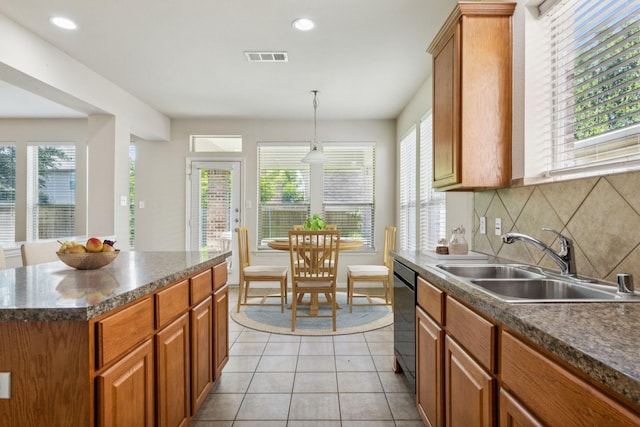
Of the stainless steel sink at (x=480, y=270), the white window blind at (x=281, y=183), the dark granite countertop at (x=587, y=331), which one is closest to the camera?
the dark granite countertop at (x=587, y=331)

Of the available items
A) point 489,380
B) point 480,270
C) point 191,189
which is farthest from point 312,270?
point 191,189

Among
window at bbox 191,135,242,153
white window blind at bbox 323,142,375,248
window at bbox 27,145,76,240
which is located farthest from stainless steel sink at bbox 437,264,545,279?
window at bbox 27,145,76,240

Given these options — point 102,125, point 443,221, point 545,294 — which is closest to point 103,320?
point 545,294

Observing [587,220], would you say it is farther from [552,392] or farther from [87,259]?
[87,259]

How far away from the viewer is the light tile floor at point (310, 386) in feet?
6.59

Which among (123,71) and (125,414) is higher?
(123,71)

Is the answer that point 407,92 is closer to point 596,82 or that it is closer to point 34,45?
point 596,82

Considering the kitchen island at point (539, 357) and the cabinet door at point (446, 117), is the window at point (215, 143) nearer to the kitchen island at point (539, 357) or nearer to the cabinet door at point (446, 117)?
the cabinet door at point (446, 117)

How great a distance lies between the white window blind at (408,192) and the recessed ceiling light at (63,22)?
3530 millimetres

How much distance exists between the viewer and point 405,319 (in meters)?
2.26

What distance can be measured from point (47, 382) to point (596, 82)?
2.28 meters

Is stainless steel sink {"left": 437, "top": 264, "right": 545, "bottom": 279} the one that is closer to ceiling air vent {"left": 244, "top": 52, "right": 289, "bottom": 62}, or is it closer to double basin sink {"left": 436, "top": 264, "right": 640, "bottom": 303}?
double basin sink {"left": 436, "top": 264, "right": 640, "bottom": 303}

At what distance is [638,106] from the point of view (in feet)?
4.36

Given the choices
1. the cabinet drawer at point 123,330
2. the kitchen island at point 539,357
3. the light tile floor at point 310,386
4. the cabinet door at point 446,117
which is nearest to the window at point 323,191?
the light tile floor at point 310,386
